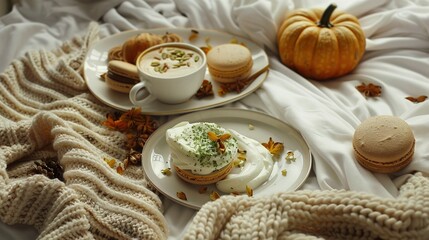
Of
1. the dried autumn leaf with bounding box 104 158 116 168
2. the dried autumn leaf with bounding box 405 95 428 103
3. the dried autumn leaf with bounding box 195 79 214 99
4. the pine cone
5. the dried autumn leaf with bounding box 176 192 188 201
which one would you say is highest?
the dried autumn leaf with bounding box 405 95 428 103

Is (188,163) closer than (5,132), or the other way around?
(188,163)

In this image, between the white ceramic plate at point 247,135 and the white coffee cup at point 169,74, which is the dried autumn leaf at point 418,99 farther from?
the white coffee cup at point 169,74

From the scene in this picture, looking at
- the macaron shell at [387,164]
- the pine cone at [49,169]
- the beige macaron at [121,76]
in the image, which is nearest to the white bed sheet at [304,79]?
the macaron shell at [387,164]

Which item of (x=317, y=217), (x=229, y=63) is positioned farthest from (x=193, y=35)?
(x=317, y=217)

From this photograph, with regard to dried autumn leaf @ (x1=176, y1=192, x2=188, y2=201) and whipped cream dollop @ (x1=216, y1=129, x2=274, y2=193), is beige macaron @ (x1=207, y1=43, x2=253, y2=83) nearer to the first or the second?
whipped cream dollop @ (x1=216, y1=129, x2=274, y2=193)

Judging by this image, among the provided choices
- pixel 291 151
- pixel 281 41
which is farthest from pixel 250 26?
pixel 291 151

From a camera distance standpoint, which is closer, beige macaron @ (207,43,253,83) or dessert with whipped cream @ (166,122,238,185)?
dessert with whipped cream @ (166,122,238,185)

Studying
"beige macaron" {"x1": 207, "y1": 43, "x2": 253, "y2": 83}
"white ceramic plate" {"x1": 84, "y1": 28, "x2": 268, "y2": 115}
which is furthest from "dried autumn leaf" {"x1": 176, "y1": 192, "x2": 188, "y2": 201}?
"beige macaron" {"x1": 207, "y1": 43, "x2": 253, "y2": 83}

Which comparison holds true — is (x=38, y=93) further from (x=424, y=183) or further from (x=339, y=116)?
(x=424, y=183)
